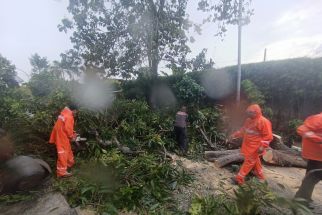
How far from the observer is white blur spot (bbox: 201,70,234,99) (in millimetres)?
13203

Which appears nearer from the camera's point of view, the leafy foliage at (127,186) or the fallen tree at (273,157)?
the leafy foliage at (127,186)

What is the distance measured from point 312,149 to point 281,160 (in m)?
3.08

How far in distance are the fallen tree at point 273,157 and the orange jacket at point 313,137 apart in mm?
2559

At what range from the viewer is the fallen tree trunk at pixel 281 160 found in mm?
7438

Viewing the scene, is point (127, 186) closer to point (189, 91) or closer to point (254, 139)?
point (254, 139)

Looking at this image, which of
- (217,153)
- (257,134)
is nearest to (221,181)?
(257,134)

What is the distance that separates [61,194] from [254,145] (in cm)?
355

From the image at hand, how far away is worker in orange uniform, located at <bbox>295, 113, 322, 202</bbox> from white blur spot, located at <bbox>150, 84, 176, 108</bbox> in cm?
908

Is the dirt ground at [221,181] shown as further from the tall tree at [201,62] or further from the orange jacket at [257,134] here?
the tall tree at [201,62]

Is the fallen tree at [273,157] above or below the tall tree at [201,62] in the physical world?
below

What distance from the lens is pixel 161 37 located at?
1550cm

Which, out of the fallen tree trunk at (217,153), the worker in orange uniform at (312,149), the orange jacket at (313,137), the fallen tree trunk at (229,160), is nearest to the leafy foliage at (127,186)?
the fallen tree trunk at (229,160)

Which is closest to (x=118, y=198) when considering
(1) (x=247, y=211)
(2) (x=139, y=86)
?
(1) (x=247, y=211)

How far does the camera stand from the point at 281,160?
24.6 feet
